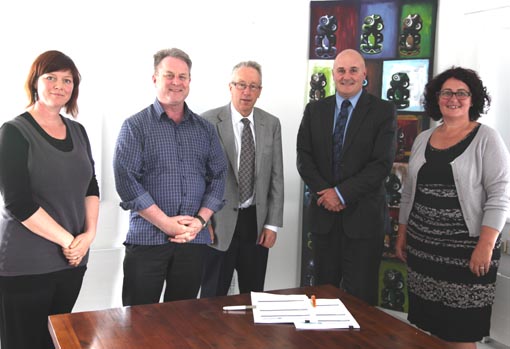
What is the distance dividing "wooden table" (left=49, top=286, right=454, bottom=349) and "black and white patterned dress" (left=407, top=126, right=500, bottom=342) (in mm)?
906

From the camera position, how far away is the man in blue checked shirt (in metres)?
2.47

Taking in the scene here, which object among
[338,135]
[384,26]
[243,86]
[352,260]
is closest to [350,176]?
[338,135]

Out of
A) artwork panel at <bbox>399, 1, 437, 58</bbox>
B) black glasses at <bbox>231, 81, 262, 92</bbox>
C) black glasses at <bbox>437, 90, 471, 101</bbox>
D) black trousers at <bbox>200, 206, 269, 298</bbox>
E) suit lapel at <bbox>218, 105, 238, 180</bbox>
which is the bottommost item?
black trousers at <bbox>200, 206, 269, 298</bbox>

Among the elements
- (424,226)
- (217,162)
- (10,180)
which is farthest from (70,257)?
(424,226)

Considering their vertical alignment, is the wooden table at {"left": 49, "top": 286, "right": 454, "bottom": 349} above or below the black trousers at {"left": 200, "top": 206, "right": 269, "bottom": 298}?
above

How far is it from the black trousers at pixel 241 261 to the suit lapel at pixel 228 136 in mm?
311

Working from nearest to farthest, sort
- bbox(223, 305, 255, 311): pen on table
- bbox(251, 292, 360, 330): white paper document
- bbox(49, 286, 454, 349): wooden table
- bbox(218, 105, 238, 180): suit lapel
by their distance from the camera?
bbox(49, 286, 454, 349): wooden table → bbox(251, 292, 360, 330): white paper document → bbox(223, 305, 255, 311): pen on table → bbox(218, 105, 238, 180): suit lapel

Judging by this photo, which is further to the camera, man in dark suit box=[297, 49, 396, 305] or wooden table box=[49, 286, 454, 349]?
man in dark suit box=[297, 49, 396, 305]

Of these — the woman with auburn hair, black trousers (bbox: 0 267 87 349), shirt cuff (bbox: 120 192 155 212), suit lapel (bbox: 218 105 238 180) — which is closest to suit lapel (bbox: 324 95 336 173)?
suit lapel (bbox: 218 105 238 180)

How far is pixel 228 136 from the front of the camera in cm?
308

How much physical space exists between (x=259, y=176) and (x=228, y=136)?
0.30 meters

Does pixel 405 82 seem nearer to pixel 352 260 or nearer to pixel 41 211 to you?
pixel 352 260

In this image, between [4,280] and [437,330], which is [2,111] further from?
[437,330]

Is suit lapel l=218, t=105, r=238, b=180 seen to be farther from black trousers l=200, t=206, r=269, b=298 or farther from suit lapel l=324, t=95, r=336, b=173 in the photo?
suit lapel l=324, t=95, r=336, b=173
